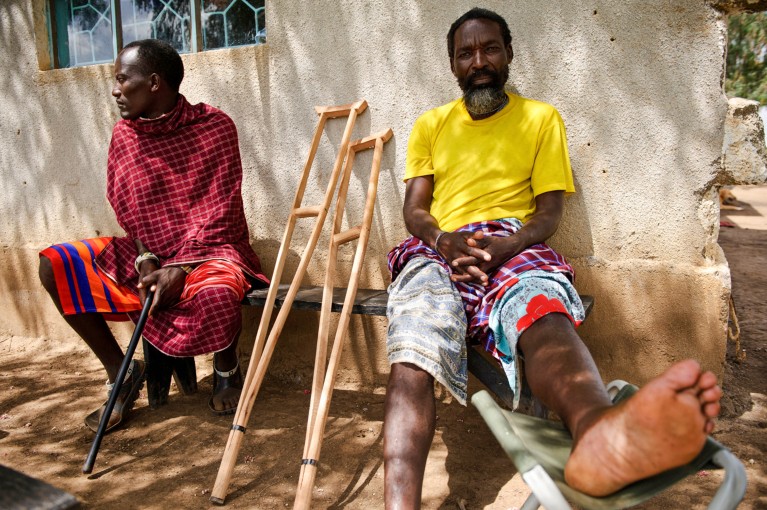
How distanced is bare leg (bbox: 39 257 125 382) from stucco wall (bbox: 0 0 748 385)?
0.72 meters

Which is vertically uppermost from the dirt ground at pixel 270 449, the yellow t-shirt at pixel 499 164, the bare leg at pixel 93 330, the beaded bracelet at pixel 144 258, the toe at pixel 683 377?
the yellow t-shirt at pixel 499 164

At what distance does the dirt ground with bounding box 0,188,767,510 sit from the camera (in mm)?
2162

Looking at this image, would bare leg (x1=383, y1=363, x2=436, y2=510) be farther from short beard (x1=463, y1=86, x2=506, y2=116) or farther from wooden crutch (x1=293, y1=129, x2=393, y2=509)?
short beard (x1=463, y1=86, x2=506, y2=116)

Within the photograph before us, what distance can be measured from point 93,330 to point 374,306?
1.42m

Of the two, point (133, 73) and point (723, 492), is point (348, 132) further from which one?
point (723, 492)

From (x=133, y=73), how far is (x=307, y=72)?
833 millimetres

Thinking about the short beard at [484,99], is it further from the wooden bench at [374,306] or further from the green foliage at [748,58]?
the green foliage at [748,58]

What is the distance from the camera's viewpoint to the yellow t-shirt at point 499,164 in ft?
8.13

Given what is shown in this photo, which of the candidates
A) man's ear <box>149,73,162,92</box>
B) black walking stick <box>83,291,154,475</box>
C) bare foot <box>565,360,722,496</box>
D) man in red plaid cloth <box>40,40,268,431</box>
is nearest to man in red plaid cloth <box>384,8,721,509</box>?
bare foot <box>565,360,722,496</box>

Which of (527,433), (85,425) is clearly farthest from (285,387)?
(527,433)

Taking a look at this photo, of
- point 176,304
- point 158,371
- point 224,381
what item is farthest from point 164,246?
point 224,381

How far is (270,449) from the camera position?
99.6 inches

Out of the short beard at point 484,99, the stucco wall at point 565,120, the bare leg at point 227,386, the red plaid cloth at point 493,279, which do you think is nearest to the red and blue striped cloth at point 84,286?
the bare leg at point 227,386

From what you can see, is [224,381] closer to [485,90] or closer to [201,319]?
[201,319]
